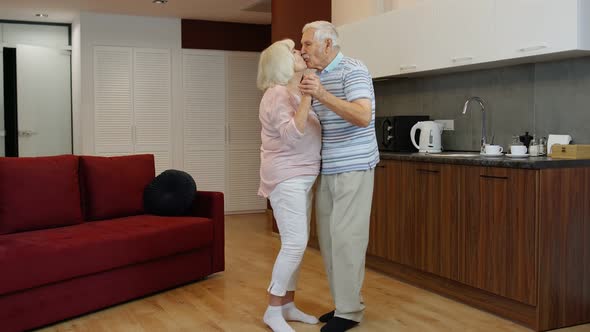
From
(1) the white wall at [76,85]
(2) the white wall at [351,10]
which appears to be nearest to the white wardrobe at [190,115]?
(1) the white wall at [76,85]

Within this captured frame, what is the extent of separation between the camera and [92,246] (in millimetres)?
3668

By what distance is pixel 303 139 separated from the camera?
323cm

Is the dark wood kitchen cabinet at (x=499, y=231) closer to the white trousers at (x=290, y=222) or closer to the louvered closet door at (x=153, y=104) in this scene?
the white trousers at (x=290, y=222)

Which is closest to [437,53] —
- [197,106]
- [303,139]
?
[303,139]

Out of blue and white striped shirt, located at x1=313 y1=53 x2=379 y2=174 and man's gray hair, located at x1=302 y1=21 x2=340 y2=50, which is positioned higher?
man's gray hair, located at x1=302 y1=21 x2=340 y2=50

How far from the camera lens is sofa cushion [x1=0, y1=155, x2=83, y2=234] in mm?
3904

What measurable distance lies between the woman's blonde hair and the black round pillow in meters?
1.59

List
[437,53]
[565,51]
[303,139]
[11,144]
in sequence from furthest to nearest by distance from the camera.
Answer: [11,144] < [437,53] < [565,51] < [303,139]

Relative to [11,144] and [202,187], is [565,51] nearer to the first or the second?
[202,187]

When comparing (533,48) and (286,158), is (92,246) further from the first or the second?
(533,48)

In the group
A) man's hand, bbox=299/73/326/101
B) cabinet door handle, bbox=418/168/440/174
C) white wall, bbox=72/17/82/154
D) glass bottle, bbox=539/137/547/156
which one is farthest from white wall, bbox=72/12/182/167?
man's hand, bbox=299/73/326/101

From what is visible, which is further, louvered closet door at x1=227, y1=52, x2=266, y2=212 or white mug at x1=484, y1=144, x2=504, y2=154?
louvered closet door at x1=227, y1=52, x2=266, y2=212

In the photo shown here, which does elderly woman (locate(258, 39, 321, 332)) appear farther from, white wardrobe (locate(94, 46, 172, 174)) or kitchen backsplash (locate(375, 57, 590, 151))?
white wardrobe (locate(94, 46, 172, 174))

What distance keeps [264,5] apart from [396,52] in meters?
3.04
